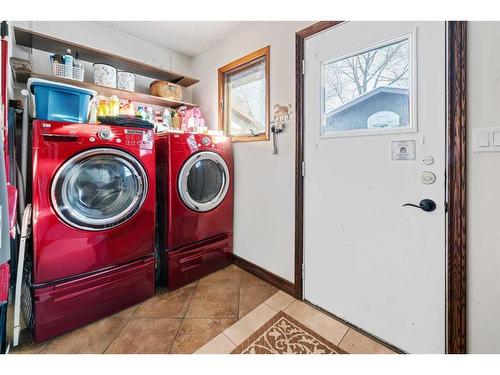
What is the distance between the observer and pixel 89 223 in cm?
131

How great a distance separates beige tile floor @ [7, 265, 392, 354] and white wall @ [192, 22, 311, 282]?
0.29 metres

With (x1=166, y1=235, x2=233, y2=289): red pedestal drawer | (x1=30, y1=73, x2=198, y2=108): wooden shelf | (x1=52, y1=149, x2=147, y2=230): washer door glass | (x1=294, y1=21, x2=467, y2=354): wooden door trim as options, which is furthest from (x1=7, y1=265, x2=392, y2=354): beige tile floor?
(x1=30, y1=73, x2=198, y2=108): wooden shelf

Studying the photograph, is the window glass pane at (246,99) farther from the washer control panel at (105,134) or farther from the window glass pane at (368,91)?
the washer control panel at (105,134)

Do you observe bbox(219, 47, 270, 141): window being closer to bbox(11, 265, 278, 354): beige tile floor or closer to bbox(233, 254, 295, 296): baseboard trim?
bbox(233, 254, 295, 296): baseboard trim

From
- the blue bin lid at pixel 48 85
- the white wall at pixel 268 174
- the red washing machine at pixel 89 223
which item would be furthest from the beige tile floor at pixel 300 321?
the blue bin lid at pixel 48 85

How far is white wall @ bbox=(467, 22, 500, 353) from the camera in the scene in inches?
35.7

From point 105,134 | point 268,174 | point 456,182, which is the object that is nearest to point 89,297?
point 105,134

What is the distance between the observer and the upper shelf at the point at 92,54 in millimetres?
1595

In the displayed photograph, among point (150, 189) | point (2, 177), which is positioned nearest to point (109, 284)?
point (150, 189)

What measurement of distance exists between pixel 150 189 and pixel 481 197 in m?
1.83

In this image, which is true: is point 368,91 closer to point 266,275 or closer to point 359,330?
point 359,330

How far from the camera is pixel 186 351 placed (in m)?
1.18

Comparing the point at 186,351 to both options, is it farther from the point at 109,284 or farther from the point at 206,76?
the point at 206,76

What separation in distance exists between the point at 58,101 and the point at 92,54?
88cm
